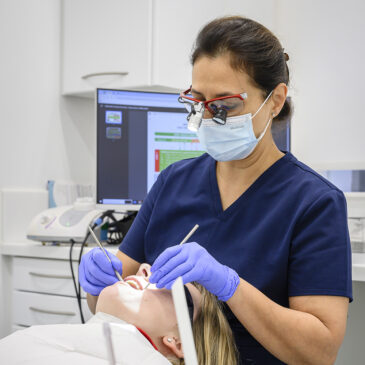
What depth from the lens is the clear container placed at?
148 cm

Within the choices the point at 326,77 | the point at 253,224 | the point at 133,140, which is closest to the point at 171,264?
the point at 253,224

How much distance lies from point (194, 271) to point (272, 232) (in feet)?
0.79

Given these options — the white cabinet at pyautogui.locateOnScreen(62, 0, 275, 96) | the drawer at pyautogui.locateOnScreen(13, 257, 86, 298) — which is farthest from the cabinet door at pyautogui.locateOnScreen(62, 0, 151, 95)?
the drawer at pyautogui.locateOnScreen(13, 257, 86, 298)

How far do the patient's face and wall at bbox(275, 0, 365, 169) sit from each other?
1.38 metres

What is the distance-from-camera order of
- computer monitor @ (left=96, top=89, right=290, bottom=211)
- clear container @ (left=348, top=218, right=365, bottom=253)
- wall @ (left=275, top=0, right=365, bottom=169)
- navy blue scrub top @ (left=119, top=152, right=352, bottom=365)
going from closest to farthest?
navy blue scrub top @ (left=119, top=152, right=352, bottom=365)
clear container @ (left=348, top=218, right=365, bottom=253)
computer monitor @ (left=96, top=89, right=290, bottom=211)
wall @ (left=275, top=0, right=365, bottom=169)

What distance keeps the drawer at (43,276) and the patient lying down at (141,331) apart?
0.79m

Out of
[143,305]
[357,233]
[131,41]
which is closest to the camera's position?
[143,305]

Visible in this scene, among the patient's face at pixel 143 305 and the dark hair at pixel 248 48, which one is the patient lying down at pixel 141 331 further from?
the dark hair at pixel 248 48

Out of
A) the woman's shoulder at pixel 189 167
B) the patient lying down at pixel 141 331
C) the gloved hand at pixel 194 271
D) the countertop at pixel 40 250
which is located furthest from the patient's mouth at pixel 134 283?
the countertop at pixel 40 250

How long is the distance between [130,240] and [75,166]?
4.14 ft

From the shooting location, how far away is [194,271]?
2.86 ft

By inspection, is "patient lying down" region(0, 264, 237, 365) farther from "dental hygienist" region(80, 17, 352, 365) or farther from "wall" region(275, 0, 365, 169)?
"wall" region(275, 0, 365, 169)

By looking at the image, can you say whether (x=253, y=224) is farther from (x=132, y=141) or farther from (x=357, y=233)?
(x=132, y=141)

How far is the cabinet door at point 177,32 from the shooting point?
2.09m
